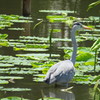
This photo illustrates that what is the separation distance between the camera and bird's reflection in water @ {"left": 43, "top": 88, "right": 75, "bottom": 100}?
7.88 m

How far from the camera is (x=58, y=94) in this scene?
805cm

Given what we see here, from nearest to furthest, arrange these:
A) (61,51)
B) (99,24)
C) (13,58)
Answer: (13,58) < (61,51) < (99,24)

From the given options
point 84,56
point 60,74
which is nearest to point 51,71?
point 60,74

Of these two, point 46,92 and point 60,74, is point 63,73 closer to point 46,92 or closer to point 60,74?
point 60,74

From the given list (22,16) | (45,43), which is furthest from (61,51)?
(22,16)

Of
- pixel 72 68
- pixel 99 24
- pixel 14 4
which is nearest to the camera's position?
pixel 72 68

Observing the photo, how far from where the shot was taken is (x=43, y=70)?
8.75m

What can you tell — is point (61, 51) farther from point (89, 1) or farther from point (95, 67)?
point (89, 1)

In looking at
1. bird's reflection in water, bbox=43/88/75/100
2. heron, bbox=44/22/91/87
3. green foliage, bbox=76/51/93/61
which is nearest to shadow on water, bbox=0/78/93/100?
bird's reflection in water, bbox=43/88/75/100

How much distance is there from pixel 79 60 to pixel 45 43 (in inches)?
65.7

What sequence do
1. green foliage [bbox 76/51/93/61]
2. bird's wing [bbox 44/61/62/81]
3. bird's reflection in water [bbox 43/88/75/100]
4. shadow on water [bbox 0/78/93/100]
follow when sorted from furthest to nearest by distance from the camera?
green foliage [bbox 76/51/93/61] < bird's wing [bbox 44/61/62/81] < bird's reflection in water [bbox 43/88/75/100] < shadow on water [bbox 0/78/93/100]

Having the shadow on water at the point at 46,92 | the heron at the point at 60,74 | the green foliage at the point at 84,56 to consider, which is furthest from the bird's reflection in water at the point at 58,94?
the green foliage at the point at 84,56

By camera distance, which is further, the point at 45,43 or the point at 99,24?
the point at 99,24

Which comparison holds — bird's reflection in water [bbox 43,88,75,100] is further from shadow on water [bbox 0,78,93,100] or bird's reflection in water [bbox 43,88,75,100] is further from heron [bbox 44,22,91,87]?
heron [bbox 44,22,91,87]
